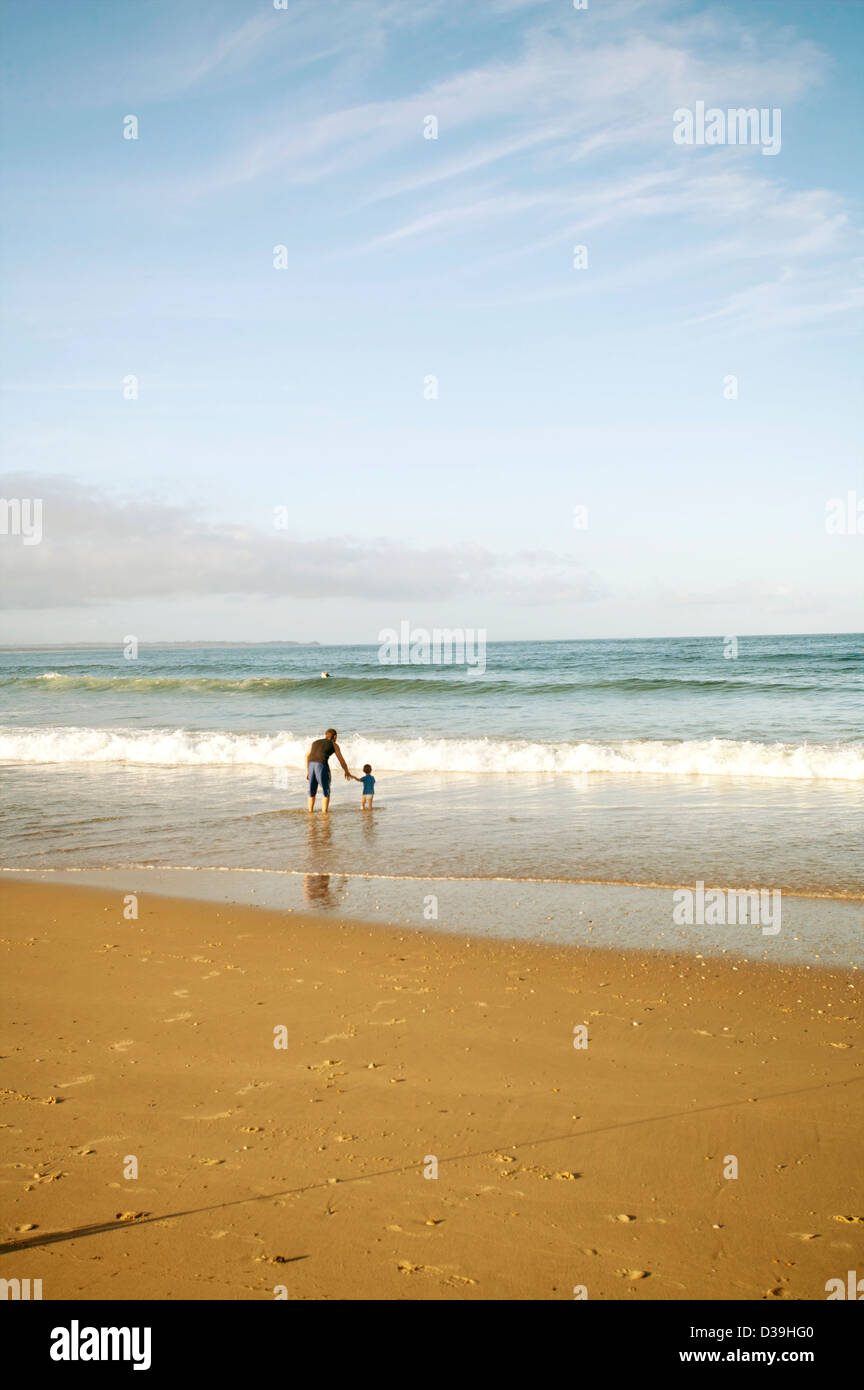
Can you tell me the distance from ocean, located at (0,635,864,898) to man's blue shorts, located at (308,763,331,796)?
469 mm

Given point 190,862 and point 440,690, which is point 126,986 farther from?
point 440,690

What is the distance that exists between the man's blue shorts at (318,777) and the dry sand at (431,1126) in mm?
7414

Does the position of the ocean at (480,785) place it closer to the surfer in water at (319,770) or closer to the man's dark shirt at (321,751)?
the surfer in water at (319,770)

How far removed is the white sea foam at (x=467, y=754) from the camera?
1919cm

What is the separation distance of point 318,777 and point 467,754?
6506mm

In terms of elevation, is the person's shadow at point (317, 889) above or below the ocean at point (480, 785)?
below

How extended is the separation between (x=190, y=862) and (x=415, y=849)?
3001mm

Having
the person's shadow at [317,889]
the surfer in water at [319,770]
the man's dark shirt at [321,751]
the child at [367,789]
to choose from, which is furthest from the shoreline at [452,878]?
the child at [367,789]

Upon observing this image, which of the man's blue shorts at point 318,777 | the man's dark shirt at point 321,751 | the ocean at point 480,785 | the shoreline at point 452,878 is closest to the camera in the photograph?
the shoreline at point 452,878

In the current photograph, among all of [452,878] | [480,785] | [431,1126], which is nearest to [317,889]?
[452,878]

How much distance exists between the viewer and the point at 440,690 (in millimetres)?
40719

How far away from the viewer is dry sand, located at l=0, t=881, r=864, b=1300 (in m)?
3.81

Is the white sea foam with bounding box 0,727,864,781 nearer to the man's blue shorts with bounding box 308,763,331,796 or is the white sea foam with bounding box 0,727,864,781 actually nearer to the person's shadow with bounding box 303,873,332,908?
the man's blue shorts with bounding box 308,763,331,796
